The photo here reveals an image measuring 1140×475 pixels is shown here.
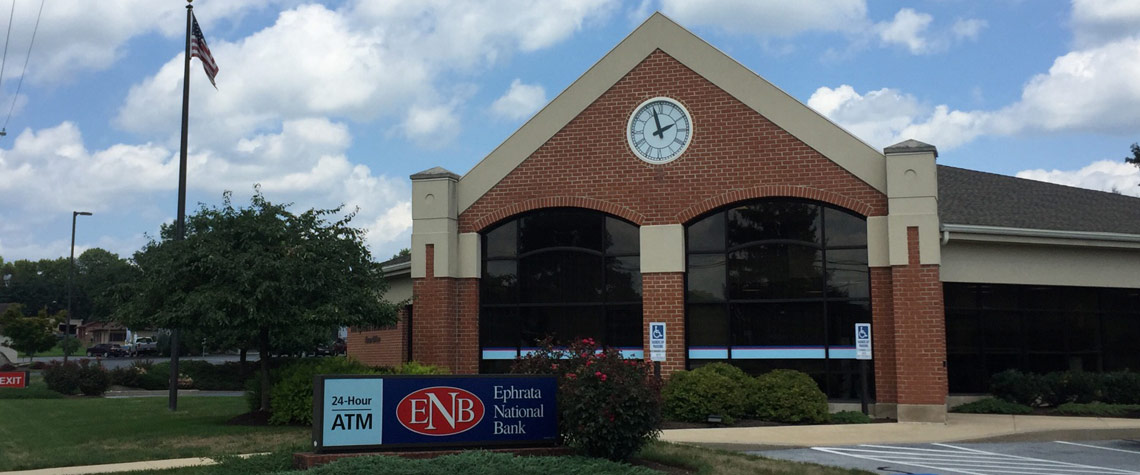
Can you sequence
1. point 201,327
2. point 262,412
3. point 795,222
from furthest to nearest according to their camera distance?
point 795,222, point 262,412, point 201,327

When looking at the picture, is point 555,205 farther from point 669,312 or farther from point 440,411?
point 440,411

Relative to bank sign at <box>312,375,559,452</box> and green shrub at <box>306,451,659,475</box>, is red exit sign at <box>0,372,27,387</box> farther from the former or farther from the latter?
green shrub at <box>306,451,659,475</box>

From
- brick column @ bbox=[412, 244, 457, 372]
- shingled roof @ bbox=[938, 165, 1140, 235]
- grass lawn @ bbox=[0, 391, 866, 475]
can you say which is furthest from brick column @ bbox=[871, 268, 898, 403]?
brick column @ bbox=[412, 244, 457, 372]

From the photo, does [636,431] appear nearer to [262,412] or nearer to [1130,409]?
[262,412]

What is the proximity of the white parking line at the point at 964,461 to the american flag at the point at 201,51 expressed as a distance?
17210mm

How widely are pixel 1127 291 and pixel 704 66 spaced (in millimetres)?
11532

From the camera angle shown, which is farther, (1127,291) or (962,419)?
(1127,291)

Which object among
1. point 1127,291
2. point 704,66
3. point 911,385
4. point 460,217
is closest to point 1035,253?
point 1127,291

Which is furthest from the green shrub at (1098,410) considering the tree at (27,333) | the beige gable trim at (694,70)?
the tree at (27,333)

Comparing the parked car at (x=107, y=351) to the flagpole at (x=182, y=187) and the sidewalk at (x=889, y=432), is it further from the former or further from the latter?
the sidewalk at (x=889, y=432)

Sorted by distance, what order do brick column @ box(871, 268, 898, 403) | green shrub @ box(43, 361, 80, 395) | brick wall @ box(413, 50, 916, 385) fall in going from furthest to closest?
green shrub @ box(43, 361, 80, 395)
brick wall @ box(413, 50, 916, 385)
brick column @ box(871, 268, 898, 403)

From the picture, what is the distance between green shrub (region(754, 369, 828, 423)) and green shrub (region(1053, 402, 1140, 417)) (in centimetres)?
543

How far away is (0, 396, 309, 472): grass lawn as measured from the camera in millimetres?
13914

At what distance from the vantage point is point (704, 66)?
67.9 feet
